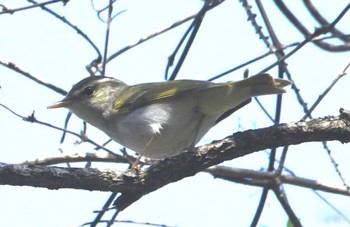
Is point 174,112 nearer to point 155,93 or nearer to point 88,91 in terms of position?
point 155,93

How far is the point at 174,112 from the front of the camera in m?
5.11

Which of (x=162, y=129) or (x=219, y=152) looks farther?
(x=162, y=129)

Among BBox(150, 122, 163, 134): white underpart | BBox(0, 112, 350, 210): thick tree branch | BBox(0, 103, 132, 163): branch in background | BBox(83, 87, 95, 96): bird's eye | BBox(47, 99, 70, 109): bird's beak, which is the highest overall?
BBox(83, 87, 95, 96): bird's eye

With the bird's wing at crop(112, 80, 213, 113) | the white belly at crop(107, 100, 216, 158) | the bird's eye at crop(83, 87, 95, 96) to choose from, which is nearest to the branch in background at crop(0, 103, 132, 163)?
the white belly at crop(107, 100, 216, 158)

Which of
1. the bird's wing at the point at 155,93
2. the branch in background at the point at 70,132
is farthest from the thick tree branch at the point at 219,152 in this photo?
the bird's wing at the point at 155,93

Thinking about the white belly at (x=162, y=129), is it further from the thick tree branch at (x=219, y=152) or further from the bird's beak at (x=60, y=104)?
the thick tree branch at (x=219, y=152)

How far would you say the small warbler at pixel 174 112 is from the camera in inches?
194

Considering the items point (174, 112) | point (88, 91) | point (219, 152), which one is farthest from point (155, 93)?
→ point (219, 152)

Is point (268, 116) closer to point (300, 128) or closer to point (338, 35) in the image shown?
point (338, 35)

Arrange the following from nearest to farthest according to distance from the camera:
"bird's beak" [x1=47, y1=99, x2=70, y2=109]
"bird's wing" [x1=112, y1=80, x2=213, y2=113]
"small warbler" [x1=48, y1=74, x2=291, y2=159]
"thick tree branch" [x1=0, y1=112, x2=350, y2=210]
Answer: "thick tree branch" [x1=0, y1=112, x2=350, y2=210], "small warbler" [x1=48, y1=74, x2=291, y2=159], "bird's wing" [x1=112, y1=80, x2=213, y2=113], "bird's beak" [x1=47, y1=99, x2=70, y2=109]

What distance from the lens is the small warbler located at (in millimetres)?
4934

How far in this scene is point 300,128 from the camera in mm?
3775

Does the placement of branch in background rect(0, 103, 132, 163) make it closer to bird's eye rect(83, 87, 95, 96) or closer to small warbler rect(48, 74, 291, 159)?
small warbler rect(48, 74, 291, 159)

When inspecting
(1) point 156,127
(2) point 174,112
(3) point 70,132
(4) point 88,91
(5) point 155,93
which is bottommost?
(3) point 70,132
